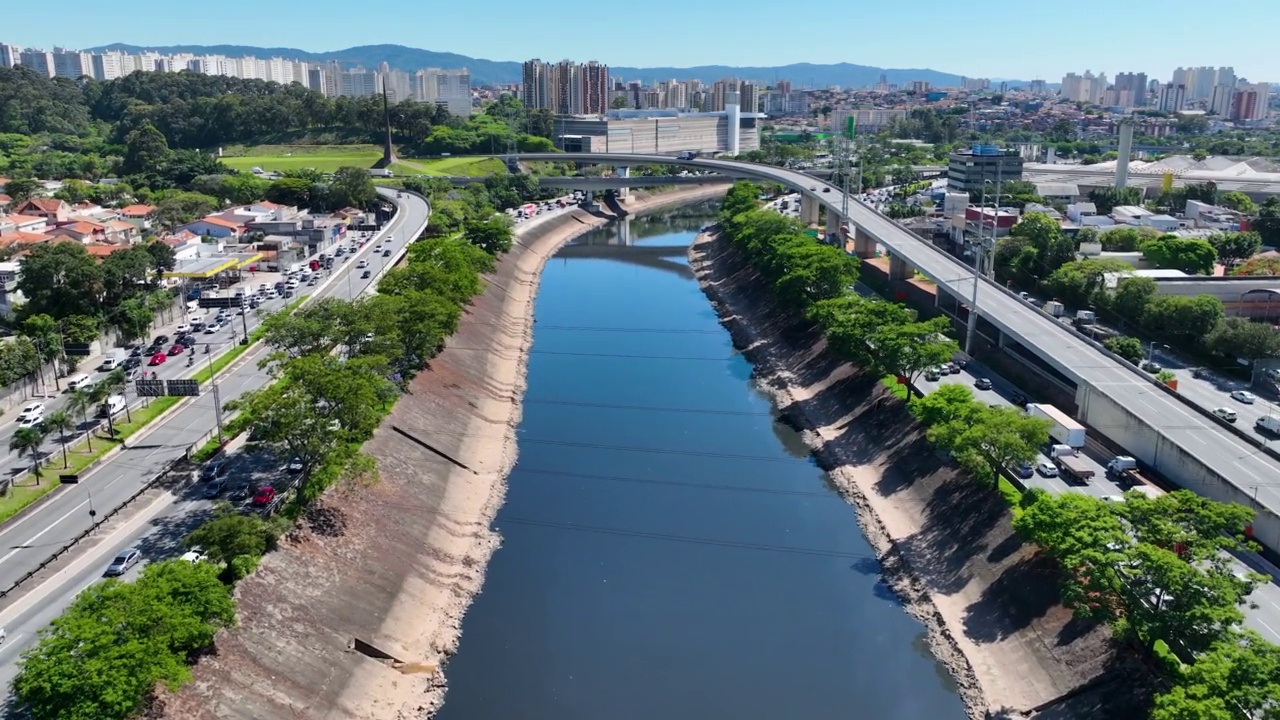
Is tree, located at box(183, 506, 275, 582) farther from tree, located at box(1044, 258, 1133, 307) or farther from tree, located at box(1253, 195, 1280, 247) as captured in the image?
tree, located at box(1253, 195, 1280, 247)

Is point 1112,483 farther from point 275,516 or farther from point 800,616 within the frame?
point 275,516

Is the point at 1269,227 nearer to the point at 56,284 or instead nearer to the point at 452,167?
the point at 56,284

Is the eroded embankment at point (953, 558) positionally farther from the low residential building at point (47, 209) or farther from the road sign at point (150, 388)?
the low residential building at point (47, 209)

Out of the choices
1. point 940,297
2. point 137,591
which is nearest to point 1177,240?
point 940,297

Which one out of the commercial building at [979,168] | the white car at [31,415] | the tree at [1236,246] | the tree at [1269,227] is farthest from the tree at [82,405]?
the commercial building at [979,168]

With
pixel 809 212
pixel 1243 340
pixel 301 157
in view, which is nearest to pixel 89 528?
pixel 1243 340

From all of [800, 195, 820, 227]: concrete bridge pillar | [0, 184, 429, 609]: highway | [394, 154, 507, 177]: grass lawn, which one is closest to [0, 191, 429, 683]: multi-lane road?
[0, 184, 429, 609]: highway
